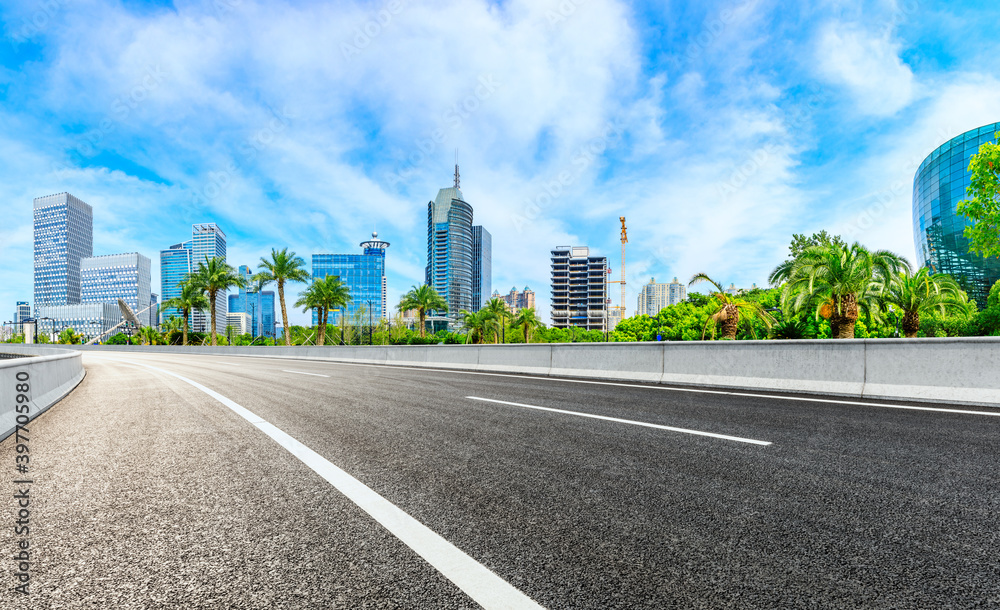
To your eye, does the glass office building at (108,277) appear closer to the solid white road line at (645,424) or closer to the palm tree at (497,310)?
the palm tree at (497,310)

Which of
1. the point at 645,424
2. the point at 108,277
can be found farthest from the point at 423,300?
the point at 108,277

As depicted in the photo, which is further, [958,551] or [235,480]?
[235,480]

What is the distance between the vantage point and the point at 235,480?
3562 mm

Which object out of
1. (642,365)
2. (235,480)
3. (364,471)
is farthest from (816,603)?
(642,365)

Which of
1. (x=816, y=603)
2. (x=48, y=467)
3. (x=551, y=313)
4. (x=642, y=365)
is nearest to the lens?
(x=816, y=603)

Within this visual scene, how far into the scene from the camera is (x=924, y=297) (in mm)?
29641

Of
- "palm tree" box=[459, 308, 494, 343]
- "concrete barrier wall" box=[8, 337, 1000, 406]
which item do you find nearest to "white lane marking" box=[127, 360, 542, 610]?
"concrete barrier wall" box=[8, 337, 1000, 406]

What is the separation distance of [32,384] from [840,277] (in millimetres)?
28457

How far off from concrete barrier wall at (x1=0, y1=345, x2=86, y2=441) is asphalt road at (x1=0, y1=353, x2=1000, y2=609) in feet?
2.38

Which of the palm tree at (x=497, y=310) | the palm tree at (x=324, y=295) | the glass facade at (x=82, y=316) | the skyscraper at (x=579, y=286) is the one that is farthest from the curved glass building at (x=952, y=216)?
the glass facade at (x=82, y=316)

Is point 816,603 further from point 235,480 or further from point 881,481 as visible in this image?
point 235,480

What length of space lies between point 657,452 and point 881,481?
1.57 meters

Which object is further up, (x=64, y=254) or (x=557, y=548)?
(x=64, y=254)

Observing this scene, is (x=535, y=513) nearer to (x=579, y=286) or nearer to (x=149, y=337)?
(x=149, y=337)
